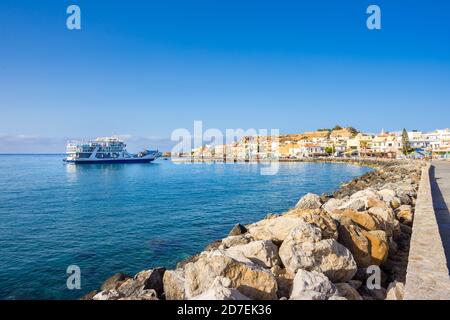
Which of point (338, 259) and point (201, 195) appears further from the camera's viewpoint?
point (201, 195)

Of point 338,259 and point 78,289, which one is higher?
point 338,259

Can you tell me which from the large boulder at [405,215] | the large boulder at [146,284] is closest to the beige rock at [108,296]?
the large boulder at [146,284]

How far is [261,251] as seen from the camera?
518cm

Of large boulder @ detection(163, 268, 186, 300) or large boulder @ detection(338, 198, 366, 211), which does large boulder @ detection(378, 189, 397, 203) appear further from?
large boulder @ detection(163, 268, 186, 300)

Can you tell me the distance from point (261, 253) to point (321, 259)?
2.90 feet

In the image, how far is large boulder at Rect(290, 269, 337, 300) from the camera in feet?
12.4

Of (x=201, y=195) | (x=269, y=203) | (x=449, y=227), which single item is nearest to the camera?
(x=449, y=227)

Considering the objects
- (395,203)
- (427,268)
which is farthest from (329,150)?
(427,268)

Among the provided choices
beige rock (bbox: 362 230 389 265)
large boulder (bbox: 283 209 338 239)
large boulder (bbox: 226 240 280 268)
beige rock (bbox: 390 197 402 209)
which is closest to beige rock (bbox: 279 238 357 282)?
large boulder (bbox: 226 240 280 268)

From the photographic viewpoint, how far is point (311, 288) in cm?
393

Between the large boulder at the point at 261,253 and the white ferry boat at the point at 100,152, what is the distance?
84.0 metres
